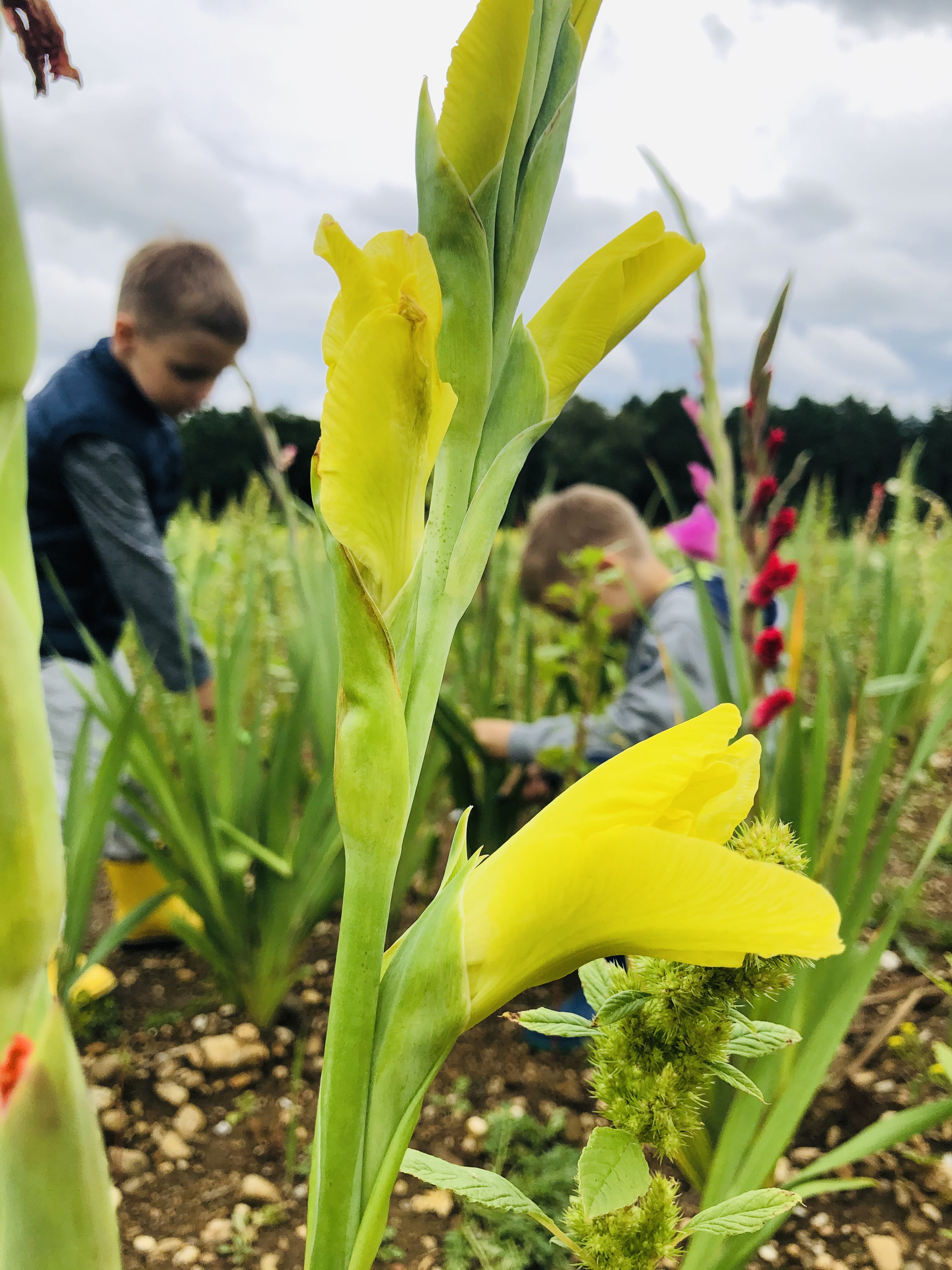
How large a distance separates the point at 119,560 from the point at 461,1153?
1292mm

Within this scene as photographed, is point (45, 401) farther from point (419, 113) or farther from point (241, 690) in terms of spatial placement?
point (419, 113)

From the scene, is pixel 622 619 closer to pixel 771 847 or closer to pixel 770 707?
pixel 770 707

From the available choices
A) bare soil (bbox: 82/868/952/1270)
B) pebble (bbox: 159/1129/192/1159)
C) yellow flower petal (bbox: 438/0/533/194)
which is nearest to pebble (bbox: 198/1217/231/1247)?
bare soil (bbox: 82/868/952/1270)

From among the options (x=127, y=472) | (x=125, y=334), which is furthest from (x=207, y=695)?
(x=125, y=334)

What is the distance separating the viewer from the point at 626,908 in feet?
0.98

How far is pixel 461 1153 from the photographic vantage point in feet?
3.68

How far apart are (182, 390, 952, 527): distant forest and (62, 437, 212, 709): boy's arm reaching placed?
387 cm

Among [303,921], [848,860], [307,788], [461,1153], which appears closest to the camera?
[848,860]

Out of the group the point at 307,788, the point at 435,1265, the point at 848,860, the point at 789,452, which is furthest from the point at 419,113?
the point at 789,452

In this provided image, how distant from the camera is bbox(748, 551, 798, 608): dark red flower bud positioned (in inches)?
33.3

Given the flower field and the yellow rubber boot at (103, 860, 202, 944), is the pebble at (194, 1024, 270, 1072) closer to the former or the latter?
the flower field

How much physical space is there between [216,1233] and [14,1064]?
3.05 ft

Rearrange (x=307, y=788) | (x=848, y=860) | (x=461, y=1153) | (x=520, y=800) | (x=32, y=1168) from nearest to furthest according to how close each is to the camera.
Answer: (x=32, y=1168) < (x=848, y=860) < (x=461, y=1153) < (x=520, y=800) < (x=307, y=788)

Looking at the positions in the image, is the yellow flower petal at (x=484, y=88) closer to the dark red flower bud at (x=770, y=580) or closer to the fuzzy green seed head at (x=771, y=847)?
the fuzzy green seed head at (x=771, y=847)
